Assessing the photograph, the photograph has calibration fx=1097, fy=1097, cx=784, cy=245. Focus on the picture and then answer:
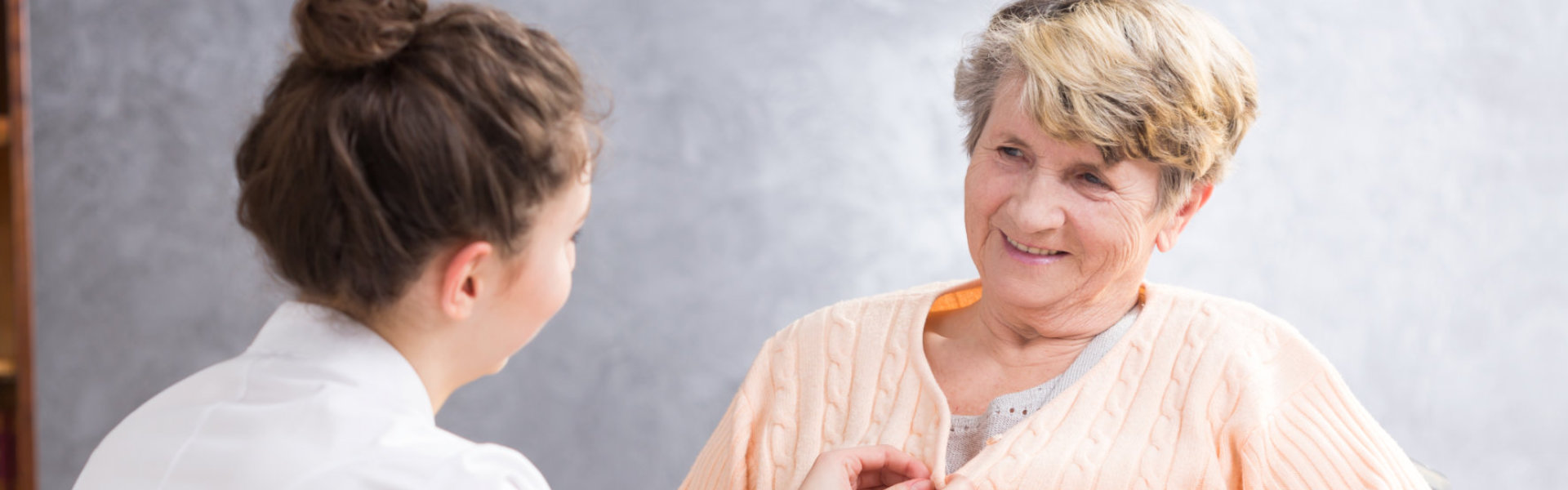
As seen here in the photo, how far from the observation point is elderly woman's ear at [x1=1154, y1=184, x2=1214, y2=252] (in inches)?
53.9

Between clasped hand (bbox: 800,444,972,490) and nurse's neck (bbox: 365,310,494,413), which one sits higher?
nurse's neck (bbox: 365,310,494,413)

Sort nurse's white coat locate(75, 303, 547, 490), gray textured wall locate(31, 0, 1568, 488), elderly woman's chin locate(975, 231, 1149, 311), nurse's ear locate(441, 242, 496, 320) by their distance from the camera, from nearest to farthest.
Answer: nurse's white coat locate(75, 303, 547, 490)
nurse's ear locate(441, 242, 496, 320)
elderly woman's chin locate(975, 231, 1149, 311)
gray textured wall locate(31, 0, 1568, 488)

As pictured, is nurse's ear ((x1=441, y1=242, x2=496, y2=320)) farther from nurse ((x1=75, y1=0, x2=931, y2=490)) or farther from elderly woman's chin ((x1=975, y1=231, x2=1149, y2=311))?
elderly woman's chin ((x1=975, y1=231, x2=1149, y2=311))

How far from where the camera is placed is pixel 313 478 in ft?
2.61

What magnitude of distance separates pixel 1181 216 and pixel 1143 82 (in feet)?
0.75

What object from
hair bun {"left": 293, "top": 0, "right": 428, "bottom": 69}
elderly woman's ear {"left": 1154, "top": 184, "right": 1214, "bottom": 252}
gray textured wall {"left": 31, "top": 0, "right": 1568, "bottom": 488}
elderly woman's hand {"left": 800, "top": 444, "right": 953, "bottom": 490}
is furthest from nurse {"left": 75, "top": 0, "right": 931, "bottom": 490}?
gray textured wall {"left": 31, "top": 0, "right": 1568, "bottom": 488}

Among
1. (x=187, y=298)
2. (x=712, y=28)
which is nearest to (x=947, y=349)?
(x=712, y=28)

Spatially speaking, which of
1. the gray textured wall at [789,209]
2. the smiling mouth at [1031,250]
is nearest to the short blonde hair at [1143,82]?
the smiling mouth at [1031,250]

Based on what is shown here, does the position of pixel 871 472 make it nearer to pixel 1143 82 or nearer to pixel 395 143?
pixel 1143 82

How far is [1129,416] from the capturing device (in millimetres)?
1336

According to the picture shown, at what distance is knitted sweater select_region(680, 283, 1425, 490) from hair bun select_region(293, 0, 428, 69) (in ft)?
2.64

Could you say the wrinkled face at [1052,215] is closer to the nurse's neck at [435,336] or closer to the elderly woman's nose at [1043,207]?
the elderly woman's nose at [1043,207]

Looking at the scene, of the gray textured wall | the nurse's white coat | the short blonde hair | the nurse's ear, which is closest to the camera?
the nurse's white coat

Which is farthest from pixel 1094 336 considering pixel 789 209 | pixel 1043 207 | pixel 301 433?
pixel 789 209
